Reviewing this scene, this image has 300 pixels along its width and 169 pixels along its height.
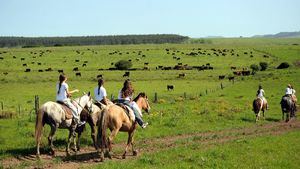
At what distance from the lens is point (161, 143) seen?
773 inches

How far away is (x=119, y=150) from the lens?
17906mm

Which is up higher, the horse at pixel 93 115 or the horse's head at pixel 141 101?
the horse's head at pixel 141 101

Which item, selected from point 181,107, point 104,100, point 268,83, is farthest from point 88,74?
point 104,100

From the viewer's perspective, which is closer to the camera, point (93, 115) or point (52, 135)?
point (52, 135)

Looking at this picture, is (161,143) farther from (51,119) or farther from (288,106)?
(288,106)

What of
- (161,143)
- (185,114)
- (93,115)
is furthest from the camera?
(185,114)

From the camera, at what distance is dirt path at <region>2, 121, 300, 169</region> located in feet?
49.7

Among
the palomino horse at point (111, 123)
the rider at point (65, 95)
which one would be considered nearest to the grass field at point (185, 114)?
the palomino horse at point (111, 123)

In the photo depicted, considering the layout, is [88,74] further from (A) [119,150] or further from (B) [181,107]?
(A) [119,150]

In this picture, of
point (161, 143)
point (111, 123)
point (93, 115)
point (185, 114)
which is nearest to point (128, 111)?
point (111, 123)

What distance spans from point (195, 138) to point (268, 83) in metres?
33.6

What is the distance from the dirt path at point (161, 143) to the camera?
1516 centimetres

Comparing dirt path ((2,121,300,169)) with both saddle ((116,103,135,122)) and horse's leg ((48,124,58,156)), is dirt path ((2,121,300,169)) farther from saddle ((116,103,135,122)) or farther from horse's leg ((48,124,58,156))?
saddle ((116,103,135,122))

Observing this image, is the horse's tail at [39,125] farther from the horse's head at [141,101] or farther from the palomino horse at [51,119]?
the horse's head at [141,101]
